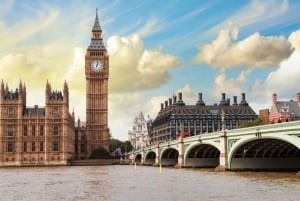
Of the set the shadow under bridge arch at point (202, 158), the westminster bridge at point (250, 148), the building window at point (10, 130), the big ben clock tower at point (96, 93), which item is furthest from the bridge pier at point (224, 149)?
the big ben clock tower at point (96, 93)

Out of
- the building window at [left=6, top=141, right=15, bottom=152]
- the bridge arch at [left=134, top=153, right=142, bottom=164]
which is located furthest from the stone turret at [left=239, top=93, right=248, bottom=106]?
the building window at [left=6, top=141, right=15, bottom=152]

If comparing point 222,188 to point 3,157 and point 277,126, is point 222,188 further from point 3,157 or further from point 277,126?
point 3,157

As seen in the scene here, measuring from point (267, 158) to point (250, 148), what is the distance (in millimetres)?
4091

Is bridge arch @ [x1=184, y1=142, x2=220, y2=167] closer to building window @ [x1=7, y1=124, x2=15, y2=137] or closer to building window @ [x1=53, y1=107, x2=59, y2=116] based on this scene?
building window @ [x1=53, y1=107, x2=59, y2=116]

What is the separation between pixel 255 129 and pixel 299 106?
57889 mm

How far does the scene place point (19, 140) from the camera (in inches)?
4988

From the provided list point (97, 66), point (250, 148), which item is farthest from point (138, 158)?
point (250, 148)

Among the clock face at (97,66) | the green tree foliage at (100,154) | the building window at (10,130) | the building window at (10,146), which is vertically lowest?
the green tree foliage at (100,154)

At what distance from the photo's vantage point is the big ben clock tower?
147875 mm

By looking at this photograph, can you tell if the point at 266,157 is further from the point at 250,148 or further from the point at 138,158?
the point at 138,158

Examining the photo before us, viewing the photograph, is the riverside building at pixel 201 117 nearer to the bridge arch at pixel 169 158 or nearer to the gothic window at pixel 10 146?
the gothic window at pixel 10 146

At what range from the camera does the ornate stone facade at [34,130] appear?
126m

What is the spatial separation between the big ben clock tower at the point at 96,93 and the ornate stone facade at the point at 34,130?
1852cm

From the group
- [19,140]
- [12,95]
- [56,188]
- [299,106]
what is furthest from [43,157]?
[56,188]
